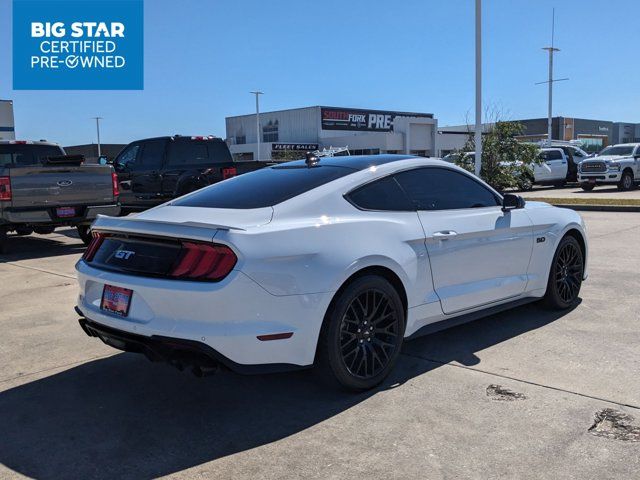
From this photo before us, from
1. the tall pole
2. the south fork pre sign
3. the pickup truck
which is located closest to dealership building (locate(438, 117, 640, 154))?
the south fork pre sign

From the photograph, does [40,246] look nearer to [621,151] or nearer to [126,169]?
[126,169]

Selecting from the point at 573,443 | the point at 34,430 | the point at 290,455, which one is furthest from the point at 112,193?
the point at 573,443

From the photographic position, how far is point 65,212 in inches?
401

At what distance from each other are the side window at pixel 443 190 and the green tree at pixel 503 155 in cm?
1648

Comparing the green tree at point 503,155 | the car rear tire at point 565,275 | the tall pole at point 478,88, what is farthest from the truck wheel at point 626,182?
the car rear tire at point 565,275

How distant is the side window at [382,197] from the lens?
165 inches

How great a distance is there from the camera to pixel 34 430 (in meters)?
3.52

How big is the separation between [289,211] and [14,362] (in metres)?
2.64

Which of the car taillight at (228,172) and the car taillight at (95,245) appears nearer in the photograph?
the car taillight at (95,245)

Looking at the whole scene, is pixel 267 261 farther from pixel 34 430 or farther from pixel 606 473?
pixel 606 473

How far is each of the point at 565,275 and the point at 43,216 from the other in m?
8.20

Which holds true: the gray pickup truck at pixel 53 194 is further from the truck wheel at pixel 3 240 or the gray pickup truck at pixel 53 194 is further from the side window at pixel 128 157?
the side window at pixel 128 157

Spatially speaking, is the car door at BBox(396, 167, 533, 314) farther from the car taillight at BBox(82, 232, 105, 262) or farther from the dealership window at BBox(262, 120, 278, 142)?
the dealership window at BBox(262, 120, 278, 142)

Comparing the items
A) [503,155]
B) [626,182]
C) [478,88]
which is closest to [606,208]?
[478,88]
